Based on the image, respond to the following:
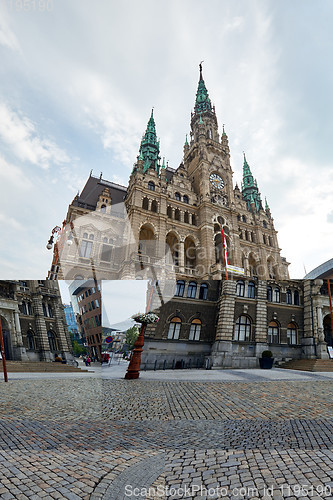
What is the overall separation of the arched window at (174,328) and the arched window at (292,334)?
572 centimetres

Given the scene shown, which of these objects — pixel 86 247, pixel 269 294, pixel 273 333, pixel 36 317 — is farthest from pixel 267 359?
pixel 86 247

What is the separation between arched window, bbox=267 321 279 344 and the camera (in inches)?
510

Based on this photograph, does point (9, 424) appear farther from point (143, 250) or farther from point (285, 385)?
point (143, 250)

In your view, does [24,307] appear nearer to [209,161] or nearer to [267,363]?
[267,363]

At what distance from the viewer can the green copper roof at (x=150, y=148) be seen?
43.5m

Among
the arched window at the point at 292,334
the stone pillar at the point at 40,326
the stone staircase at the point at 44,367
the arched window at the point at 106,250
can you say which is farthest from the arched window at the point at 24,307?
the arched window at the point at 106,250

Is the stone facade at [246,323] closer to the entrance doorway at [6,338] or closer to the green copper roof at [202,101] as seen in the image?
the entrance doorway at [6,338]

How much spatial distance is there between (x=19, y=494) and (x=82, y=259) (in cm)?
2936

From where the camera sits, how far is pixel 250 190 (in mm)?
53219

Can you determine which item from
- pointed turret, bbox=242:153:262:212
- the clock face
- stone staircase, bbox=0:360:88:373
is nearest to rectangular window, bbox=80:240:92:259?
the clock face

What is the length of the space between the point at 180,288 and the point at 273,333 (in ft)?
17.6

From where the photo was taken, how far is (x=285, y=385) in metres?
9.36

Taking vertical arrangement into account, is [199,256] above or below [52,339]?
above

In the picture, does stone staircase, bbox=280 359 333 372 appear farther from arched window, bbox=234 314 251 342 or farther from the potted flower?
arched window, bbox=234 314 251 342
